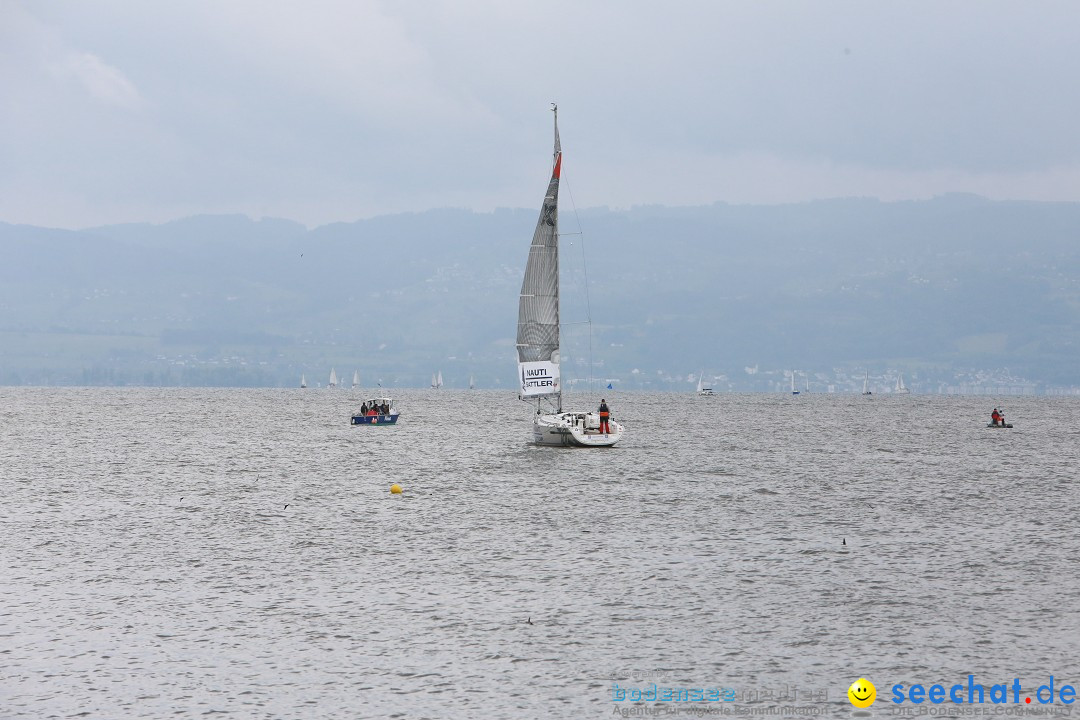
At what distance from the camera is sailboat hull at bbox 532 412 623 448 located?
8819 centimetres

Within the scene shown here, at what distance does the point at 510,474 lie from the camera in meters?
76.9

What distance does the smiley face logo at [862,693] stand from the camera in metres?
25.4

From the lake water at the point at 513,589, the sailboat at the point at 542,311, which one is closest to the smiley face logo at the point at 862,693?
the lake water at the point at 513,589

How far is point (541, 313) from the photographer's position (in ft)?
272

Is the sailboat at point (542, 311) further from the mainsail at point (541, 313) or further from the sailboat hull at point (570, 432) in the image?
the sailboat hull at point (570, 432)

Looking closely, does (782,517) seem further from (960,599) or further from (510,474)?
(510,474)

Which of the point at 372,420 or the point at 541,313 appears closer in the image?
the point at 541,313

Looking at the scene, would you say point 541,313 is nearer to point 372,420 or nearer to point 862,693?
point 862,693

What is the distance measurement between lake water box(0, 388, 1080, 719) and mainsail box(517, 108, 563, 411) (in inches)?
329

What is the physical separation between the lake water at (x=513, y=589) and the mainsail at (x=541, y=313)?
836 centimetres

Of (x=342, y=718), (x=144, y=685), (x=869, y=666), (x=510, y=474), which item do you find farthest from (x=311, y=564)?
(x=510, y=474)

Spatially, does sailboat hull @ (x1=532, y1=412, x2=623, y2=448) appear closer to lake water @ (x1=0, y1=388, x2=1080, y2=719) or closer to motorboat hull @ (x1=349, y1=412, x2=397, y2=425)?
lake water @ (x1=0, y1=388, x2=1080, y2=719)

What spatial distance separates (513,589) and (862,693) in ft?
44.1

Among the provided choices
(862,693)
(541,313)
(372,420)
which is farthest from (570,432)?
(372,420)
